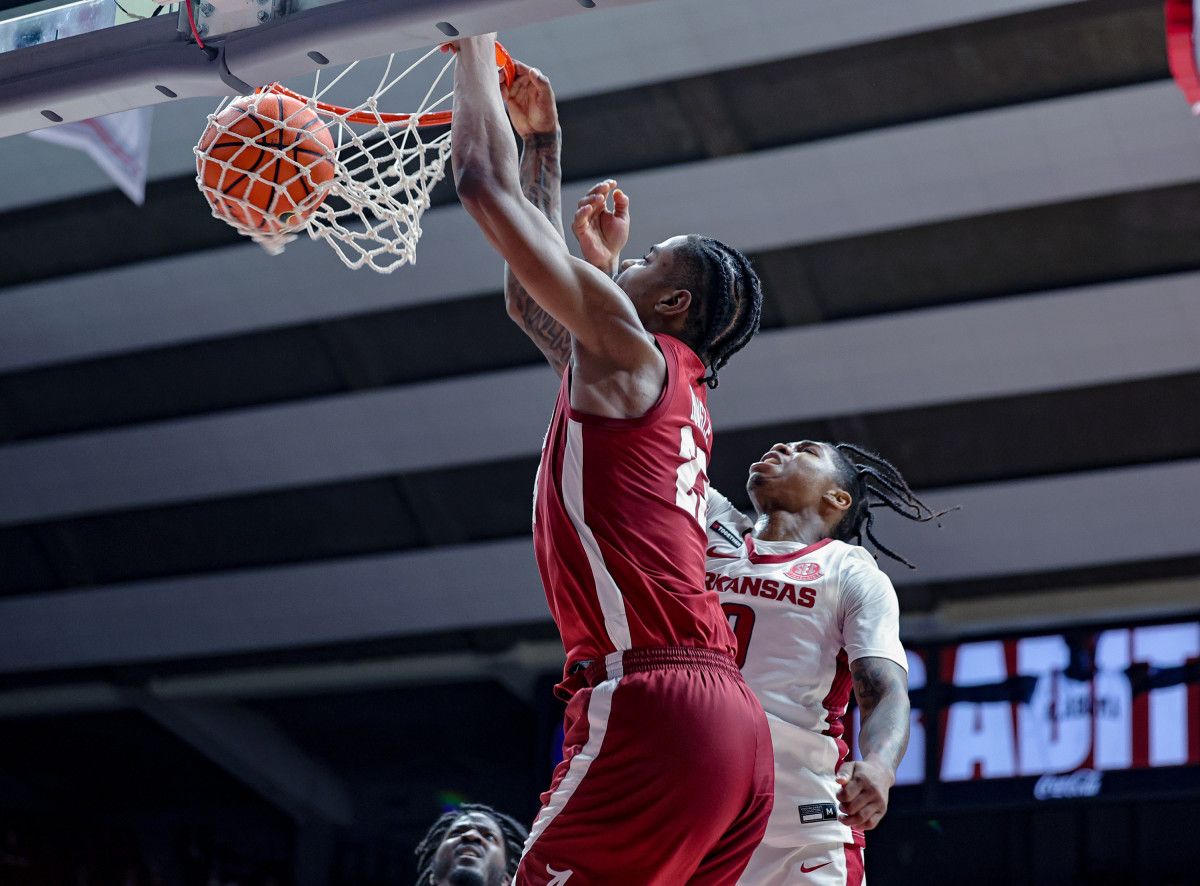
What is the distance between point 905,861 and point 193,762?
769cm

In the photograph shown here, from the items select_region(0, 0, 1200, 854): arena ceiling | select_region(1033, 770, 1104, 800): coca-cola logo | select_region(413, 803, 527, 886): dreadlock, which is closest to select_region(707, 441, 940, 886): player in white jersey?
select_region(413, 803, 527, 886): dreadlock

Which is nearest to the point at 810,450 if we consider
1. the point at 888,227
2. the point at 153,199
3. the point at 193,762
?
the point at 888,227

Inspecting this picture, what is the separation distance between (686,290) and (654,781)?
976mm

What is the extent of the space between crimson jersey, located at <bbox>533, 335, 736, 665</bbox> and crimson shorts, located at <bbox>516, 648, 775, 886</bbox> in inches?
2.0

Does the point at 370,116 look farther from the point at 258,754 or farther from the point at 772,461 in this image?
the point at 258,754

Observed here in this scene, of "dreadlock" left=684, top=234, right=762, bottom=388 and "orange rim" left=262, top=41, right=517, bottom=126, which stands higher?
"orange rim" left=262, top=41, right=517, bottom=126

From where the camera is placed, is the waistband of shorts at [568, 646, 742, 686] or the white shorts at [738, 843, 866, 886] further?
the white shorts at [738, 843, 866, 886]

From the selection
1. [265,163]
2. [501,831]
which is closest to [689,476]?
[265,163]

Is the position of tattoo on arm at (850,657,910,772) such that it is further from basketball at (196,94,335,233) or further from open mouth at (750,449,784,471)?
basketball at (196,94,335,233)

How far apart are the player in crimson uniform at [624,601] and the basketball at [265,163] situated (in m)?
1.25

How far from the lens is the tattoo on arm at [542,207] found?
123 inches

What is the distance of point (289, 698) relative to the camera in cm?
1531

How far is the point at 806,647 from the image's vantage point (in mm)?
3809

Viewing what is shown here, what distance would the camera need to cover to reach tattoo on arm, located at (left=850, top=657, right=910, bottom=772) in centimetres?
318
